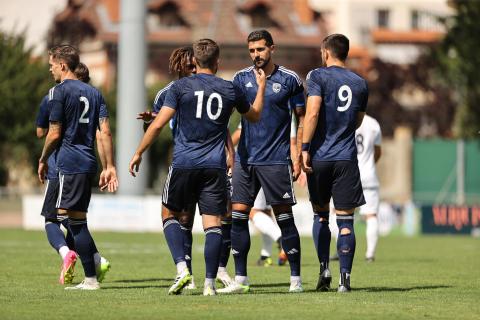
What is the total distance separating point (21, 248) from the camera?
2281cm

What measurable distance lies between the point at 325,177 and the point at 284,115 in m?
0.75

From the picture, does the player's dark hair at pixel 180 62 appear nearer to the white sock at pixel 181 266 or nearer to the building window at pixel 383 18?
the white sock at pixel 181 266

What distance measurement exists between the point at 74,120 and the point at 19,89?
41125 mm

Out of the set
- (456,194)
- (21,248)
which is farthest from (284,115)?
(456,194)

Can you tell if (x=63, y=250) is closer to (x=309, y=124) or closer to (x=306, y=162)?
(x=306, y=162)

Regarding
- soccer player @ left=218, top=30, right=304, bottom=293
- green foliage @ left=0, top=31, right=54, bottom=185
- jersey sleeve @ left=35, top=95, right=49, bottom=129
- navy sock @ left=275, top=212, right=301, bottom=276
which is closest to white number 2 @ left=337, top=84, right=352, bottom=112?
soccer player @ left=218, top=30, right=304, bottom=293

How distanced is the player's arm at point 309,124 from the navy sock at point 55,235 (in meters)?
2.95

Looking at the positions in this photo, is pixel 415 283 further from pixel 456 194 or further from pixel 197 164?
pixel 456 194

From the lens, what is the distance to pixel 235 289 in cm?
1305

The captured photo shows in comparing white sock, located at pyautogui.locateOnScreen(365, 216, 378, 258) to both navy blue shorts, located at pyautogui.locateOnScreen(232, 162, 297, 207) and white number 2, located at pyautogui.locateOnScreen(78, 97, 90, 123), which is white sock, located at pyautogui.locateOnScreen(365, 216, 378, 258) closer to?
navy blue shorts, located at pyautogui.locateOnScreen(232, 162, 297, 207)

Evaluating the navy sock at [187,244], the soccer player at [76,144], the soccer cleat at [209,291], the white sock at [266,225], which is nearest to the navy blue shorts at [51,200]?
the soccer player at [76,144]

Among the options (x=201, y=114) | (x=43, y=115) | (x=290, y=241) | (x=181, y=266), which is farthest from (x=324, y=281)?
(x=43, y=115)

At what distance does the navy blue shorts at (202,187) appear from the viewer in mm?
12484

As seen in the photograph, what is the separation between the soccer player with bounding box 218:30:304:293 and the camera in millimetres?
13125
